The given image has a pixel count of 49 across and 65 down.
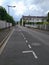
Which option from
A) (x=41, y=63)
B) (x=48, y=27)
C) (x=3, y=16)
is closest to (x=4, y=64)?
(x=41, y=63)

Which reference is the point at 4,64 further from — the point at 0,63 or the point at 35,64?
the point at 35,64

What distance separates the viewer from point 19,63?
30.9ft

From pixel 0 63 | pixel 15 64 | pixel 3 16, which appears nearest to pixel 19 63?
pixel 15 64

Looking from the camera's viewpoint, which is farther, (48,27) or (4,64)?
(48,27)

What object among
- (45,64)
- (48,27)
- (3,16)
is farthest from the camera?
(3,16)

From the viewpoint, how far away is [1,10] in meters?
105

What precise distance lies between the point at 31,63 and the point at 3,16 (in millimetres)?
96930

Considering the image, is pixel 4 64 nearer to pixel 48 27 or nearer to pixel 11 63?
pixel 11 63

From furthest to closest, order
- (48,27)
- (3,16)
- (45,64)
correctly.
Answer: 1. (3,16)
2. (48,27)
3. (45,64)

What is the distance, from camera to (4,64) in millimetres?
9234

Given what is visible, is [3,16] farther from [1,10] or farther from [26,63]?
[26,63]

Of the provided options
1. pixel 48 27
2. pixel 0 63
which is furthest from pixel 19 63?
pixel 48 27

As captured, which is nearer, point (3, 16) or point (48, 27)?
point (48, 27)

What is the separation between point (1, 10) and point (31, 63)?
3837 inches
